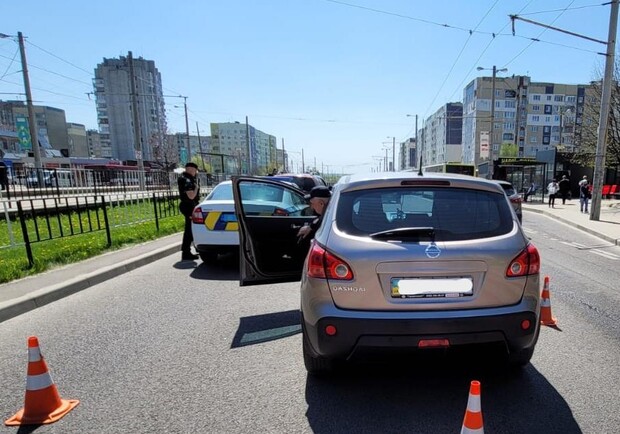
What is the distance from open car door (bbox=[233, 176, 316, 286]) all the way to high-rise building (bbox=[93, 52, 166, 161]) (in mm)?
55860

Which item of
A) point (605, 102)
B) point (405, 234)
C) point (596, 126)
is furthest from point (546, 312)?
point (596, 126)

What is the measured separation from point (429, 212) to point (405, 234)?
35 cm

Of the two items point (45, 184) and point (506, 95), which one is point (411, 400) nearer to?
point (45, 184)

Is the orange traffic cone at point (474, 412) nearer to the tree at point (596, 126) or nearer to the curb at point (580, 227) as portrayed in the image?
the curb at point (580, 227)

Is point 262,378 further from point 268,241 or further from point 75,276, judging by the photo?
point 75,276

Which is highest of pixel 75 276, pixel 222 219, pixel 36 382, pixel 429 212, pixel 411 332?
pixel 429 212

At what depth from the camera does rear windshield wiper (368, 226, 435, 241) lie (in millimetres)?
2508

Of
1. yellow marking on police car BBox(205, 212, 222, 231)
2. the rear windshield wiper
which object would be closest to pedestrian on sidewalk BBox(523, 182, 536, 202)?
yellow marking on police car BBox(205, 212, 222, 231)

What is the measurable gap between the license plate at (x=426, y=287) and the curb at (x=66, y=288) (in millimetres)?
4704

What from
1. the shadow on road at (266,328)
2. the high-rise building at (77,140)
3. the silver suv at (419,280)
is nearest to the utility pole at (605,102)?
the shadow on road at (266,328)

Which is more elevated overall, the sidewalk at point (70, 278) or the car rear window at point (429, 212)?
the car rear window at point (429, 212)

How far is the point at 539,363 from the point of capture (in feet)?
10.4

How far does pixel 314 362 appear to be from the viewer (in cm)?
279

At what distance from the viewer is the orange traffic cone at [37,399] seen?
2516mm
